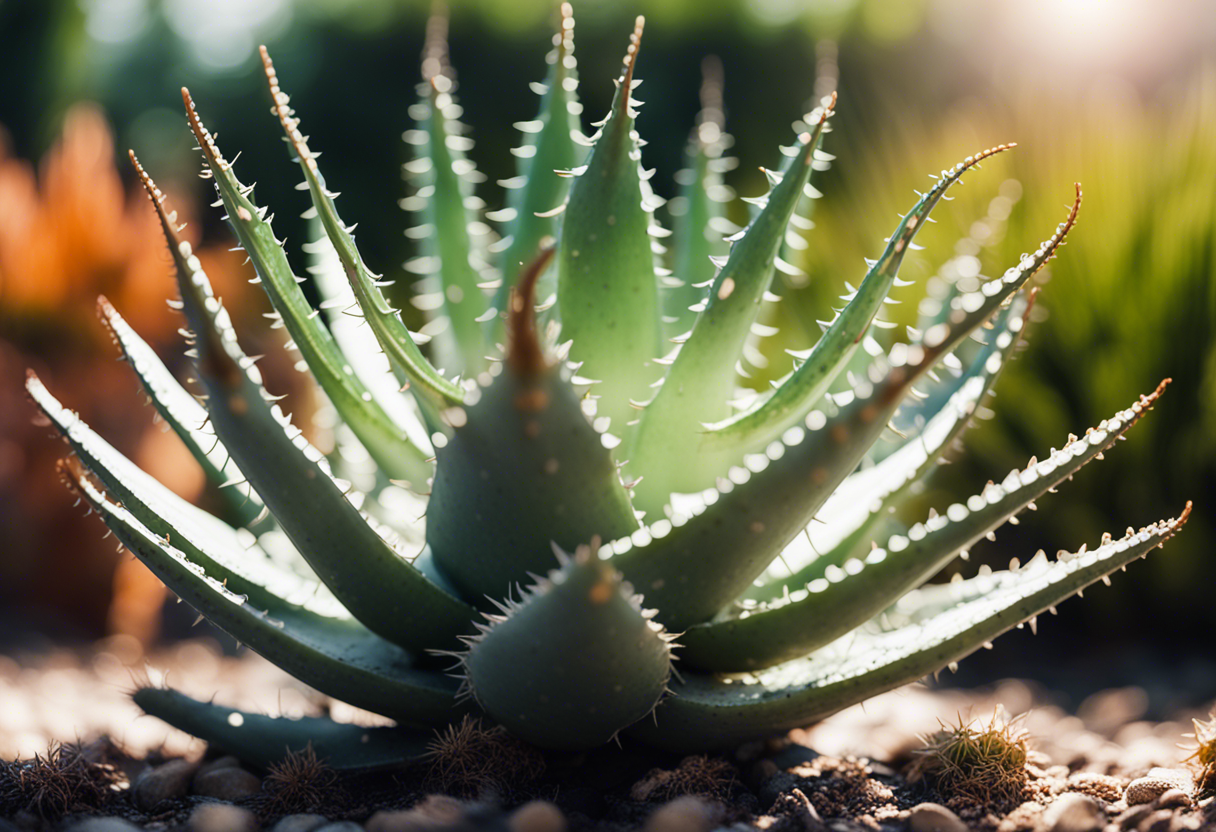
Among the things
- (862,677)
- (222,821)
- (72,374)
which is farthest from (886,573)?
(72,374)

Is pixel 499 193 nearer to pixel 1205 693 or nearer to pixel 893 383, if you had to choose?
pixel 1205 693

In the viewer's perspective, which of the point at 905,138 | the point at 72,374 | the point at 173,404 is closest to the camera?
the point at 173,404

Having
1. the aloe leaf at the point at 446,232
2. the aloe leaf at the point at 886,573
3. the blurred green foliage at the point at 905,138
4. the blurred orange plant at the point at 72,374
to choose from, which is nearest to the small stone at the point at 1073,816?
the aloe leaf at the point at 886,573

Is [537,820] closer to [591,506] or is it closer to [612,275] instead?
[591,506]

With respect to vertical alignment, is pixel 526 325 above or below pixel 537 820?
above

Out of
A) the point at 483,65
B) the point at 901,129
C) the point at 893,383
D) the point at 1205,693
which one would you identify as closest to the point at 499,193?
the point at 483,65

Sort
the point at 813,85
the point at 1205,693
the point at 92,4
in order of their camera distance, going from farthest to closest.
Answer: the point at 92,4
the point at 813,85
the point at 1205,693

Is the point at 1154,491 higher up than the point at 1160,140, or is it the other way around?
the point at 1160,140
